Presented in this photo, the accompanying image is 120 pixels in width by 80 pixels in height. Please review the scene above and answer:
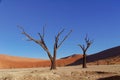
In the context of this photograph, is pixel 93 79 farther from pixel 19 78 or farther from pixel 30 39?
pixel 30 39

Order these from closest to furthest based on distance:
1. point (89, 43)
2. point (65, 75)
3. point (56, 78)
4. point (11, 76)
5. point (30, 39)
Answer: point (11, 76), point (56, 78), point (65, 75), point (30, 39), point (89, 43)

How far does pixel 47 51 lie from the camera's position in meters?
37.8

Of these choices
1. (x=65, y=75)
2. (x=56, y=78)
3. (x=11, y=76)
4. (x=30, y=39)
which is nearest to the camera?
(x=11, y=76)

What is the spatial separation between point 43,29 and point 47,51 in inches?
116

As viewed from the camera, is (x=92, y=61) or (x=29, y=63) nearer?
(x=92, y=61)

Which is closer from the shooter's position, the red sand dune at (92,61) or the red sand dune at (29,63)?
the red sand dune at (92,61)

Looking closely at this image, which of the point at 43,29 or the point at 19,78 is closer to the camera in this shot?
the point at 19,78

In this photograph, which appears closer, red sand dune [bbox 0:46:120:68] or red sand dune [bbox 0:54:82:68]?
red sand dune [bbox 0:46:120:68]

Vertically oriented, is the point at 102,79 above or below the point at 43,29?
below

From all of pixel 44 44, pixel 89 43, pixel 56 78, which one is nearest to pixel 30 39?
pixel 44 44

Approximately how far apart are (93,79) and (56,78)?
9.76ft

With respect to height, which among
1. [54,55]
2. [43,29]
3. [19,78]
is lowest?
[19,78]

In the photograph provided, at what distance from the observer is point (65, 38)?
39.5 metres

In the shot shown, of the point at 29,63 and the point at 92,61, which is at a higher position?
the point at 29,63
